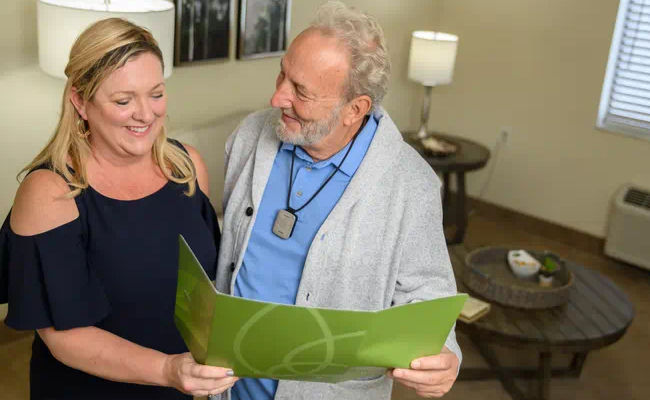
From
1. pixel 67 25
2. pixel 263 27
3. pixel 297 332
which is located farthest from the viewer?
pixel 263 27

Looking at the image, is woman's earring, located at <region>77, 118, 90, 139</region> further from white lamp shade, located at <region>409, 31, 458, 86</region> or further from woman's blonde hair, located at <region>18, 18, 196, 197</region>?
white lamp shade, located at <region>409, 31, 458, 86</region>

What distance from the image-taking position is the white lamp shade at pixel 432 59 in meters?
4.61

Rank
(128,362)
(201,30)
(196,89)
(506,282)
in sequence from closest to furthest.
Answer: (128,362)
(506,282)
(201,30)
(196,89)

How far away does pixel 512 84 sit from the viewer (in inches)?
205

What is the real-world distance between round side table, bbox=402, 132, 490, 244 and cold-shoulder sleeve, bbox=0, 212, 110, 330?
10.4ft

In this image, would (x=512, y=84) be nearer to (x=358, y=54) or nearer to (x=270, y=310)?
(x=358, y=54)

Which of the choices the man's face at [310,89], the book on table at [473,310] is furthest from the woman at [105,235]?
the book on table at [473,310]

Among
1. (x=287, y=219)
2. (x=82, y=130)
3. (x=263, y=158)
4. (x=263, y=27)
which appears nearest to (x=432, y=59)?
(x=263, y=27)

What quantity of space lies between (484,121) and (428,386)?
13.4ft

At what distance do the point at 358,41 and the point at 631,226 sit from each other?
3.57m

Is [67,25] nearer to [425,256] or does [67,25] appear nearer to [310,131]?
[310,131]

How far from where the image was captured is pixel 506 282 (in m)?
3.46

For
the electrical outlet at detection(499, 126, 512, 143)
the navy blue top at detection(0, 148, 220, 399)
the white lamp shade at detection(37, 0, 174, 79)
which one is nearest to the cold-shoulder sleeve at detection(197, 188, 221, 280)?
the navy blue top at detection(0, 148, 220, 399)

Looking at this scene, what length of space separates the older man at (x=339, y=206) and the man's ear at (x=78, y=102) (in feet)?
1.30
